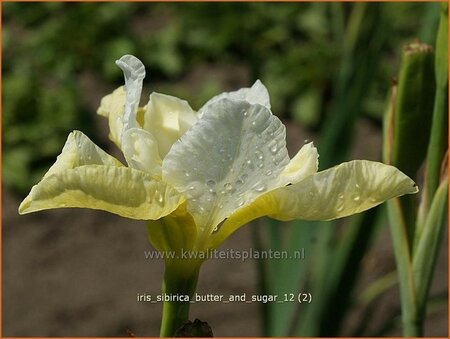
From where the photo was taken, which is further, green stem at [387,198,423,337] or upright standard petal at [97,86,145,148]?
green stem at [387,198,423,337]

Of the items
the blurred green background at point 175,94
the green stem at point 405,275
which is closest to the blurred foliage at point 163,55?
the blurred green background at point 175,94

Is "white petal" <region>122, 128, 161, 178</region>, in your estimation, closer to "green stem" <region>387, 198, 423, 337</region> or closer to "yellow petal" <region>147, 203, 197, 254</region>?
"yellow petal" <region>147, 203, 197, 254</region>

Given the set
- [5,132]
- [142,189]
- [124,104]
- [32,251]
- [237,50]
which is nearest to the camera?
[142,189]

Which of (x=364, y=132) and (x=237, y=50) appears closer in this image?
(x=364, y=132)

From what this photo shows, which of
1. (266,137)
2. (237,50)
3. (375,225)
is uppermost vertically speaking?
Result: (237,50)

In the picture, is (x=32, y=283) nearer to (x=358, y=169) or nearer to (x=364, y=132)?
(x=364, y=132)

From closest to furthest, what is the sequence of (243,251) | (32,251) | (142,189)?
1. (142,189)
2. (243,251)
3. (32,251)

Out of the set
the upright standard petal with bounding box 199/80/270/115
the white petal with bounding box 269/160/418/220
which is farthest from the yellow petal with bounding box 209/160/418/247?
the upright standard petal with bounding box 199/80/270/115

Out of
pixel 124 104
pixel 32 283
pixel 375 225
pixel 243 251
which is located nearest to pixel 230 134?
pixel 124 104
